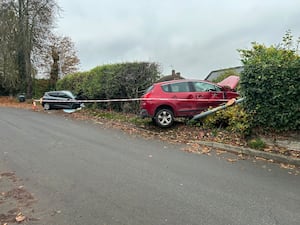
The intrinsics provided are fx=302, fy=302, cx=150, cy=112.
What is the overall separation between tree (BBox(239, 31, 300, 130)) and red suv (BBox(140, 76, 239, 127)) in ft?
7.88

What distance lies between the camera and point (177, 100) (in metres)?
11.4

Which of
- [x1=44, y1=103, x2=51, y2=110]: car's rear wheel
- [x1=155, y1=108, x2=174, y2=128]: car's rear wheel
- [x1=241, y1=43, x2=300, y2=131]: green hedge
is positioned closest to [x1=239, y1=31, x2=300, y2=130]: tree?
[x1=241, y1=43, x2=300, y2=131]: green hedge

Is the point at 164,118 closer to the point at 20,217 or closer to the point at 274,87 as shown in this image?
the point at 274,87

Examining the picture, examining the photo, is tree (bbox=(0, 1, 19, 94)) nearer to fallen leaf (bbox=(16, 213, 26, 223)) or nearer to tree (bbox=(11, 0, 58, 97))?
tree (bbox=(11, 0, 58, 97))

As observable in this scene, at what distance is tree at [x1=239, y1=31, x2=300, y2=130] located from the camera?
8.13 metres

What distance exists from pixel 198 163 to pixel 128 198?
2.75 m

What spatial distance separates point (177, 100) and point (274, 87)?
3832 millimetres

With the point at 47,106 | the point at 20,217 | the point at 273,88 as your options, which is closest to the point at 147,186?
the point at 20,217

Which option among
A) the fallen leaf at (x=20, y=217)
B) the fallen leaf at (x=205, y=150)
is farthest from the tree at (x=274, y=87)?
the fallen leaf at (x=20, y=217)

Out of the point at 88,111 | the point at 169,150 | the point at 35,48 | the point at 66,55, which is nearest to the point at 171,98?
the point at 169,150

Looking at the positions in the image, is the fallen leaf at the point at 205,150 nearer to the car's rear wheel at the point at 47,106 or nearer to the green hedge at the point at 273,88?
the green hedge at the point at 273,88

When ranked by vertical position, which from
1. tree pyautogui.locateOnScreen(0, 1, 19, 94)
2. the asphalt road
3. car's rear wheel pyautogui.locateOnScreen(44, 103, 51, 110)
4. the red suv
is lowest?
the asphalt road

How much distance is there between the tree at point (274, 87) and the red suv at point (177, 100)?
7.88 ft

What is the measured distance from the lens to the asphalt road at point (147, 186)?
4273 mm
